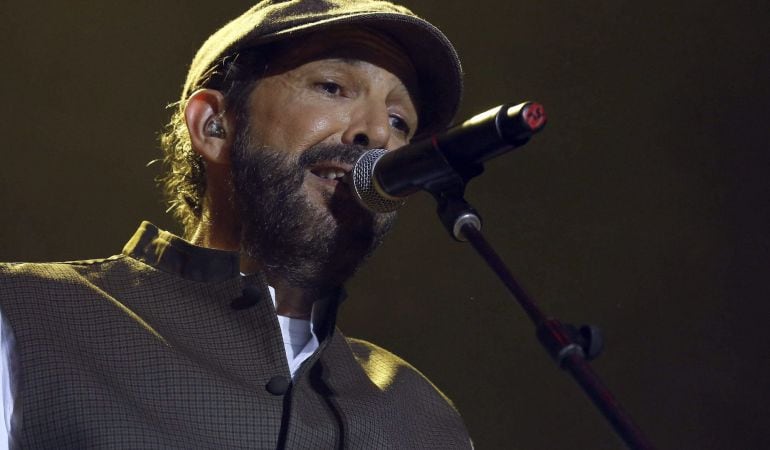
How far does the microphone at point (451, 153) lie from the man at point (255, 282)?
0.37 m

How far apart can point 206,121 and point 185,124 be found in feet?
0.25

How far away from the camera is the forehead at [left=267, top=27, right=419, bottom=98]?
191 centimetres

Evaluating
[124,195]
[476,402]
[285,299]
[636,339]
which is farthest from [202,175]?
[636,339]

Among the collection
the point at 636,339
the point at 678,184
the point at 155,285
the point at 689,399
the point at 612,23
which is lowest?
the point at 689,399

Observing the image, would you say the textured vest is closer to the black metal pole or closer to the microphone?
the microphone

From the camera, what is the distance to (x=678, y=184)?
2545 millimetres

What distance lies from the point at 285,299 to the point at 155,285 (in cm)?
27

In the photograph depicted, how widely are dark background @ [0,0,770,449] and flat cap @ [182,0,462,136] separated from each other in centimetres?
57

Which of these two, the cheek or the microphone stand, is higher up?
the cheek

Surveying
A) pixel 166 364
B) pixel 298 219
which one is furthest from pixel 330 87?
pixel 166 364

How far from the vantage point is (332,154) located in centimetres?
179

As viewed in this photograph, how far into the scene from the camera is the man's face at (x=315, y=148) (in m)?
1.81

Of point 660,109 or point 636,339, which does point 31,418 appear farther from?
point 660,109

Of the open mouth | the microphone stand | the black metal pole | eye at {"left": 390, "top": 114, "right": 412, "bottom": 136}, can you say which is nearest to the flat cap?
eye at {"left": 390, "top": 114, "right": 412, "bottom": 136}
